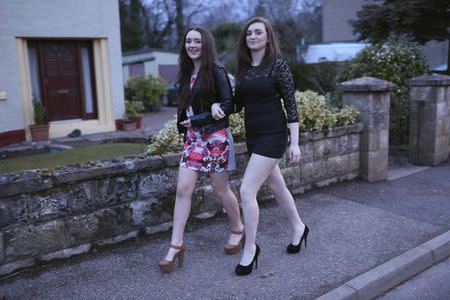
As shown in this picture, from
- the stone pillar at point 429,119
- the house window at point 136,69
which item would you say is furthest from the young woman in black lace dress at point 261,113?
the house window at point 136,69

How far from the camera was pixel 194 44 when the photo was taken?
3.35 meters

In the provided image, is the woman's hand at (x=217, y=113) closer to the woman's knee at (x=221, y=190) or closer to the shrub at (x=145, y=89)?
the woman's knee at (x=221, y=190)

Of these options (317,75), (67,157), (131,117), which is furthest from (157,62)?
(67,157)

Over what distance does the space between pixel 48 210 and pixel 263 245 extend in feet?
6.07

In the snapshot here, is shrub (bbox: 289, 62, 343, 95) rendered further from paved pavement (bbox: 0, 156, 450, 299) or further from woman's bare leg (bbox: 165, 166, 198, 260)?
woman's bare leg (bbox: 165, 166, 198, 260)

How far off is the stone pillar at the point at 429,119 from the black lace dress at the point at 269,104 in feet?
14.6

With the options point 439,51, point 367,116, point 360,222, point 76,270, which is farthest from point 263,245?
point 439,51

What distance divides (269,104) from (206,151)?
600mm

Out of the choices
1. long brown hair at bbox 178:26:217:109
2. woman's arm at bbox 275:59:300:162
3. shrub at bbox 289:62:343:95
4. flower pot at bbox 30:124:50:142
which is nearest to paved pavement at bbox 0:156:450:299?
woman's arm at bbox 275:59:300:162

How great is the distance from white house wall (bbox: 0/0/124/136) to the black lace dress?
8135 mm

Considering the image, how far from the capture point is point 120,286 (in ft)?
10.7

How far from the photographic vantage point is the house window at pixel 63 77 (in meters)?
10.7

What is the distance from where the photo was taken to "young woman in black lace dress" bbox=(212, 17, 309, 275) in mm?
3312

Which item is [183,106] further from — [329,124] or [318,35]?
[318,35]
